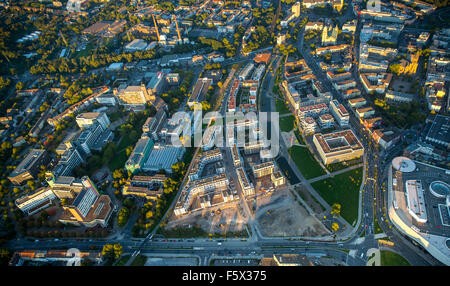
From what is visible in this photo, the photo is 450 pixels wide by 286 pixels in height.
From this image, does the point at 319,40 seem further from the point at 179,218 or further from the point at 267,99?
the point at 179,218

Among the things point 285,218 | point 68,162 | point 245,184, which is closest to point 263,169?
point 245,184

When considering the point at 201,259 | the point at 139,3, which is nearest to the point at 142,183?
the point at 201,259

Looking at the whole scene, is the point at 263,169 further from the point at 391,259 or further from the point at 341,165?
the point at 391,259

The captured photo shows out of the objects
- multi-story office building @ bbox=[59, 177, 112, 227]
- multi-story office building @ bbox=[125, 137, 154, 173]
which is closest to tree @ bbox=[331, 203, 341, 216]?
multi-story office building @ bbox=[125, 137, 154, 173]

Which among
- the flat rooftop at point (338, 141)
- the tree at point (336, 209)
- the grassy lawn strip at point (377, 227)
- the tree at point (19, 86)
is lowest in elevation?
the grassy lawn strip at point (377, 227)

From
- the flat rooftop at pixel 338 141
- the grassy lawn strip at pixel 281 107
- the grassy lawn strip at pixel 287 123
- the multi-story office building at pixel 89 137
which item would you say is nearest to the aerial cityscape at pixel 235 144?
the grassy lawn strip at pixel 281 107

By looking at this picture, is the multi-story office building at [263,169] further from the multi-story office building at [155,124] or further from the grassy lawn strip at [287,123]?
the multi-story office building at [155,124]
